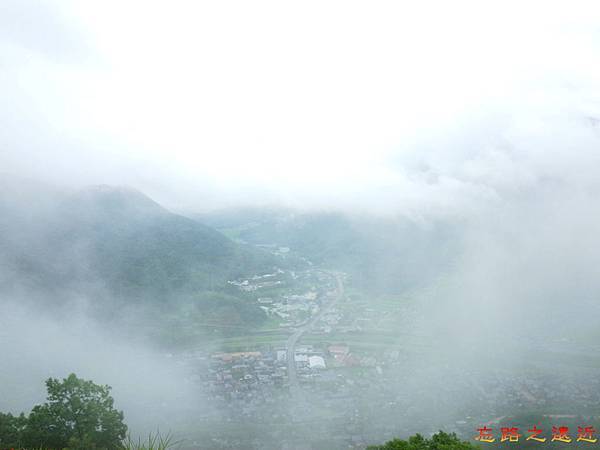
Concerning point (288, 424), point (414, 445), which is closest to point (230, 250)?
point (288, 424)

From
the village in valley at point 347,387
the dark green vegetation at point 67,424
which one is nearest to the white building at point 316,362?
the village in valley at point 347,387

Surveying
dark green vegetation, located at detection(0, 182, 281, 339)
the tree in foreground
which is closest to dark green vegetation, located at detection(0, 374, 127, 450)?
the tree in foreground

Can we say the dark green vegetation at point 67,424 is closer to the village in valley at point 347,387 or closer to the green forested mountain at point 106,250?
the village in valley at point 347,387

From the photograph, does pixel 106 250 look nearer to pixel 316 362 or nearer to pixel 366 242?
pixel 316 362

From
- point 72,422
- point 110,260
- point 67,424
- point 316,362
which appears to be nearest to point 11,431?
point 67,424

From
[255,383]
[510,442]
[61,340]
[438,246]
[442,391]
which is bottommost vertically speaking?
[510,442]

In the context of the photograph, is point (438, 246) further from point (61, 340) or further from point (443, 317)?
point (61, 340)
